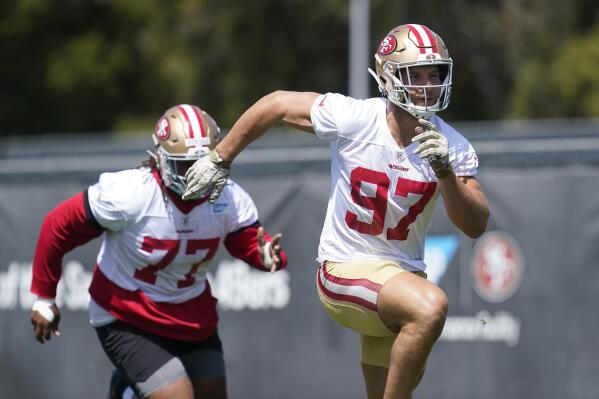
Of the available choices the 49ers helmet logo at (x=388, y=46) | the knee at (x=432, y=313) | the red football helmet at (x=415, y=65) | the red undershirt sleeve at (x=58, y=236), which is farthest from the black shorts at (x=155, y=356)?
the 49ers helmet logo at (x=388, y=46)

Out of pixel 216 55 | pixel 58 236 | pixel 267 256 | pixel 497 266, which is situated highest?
pixel 58 236

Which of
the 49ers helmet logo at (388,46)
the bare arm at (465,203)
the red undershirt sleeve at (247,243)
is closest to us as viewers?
the bare arm at (465,203)

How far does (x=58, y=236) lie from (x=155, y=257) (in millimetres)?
517

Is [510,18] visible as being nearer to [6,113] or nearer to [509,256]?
[6,113]

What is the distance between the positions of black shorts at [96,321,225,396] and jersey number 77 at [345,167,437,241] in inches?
50.2

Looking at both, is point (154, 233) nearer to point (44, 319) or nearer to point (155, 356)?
point (155, 356)

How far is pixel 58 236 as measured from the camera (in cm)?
620

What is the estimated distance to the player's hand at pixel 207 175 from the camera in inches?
213

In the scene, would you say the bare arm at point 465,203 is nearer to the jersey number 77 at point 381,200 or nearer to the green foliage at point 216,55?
the jersey number 77 at point 381,200

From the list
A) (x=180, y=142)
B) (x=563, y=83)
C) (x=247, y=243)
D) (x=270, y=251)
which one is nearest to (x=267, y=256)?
(x=270, y=251)

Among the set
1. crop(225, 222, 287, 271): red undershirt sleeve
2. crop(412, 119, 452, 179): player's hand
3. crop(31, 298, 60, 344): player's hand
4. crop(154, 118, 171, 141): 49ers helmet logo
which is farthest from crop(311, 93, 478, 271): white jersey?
crop(31, 298, 60, 344): player's hand

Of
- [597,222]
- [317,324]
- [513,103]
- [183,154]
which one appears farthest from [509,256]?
[513,103]

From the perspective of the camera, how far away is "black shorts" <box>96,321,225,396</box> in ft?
19.9

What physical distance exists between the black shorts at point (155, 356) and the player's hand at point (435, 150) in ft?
6.19
